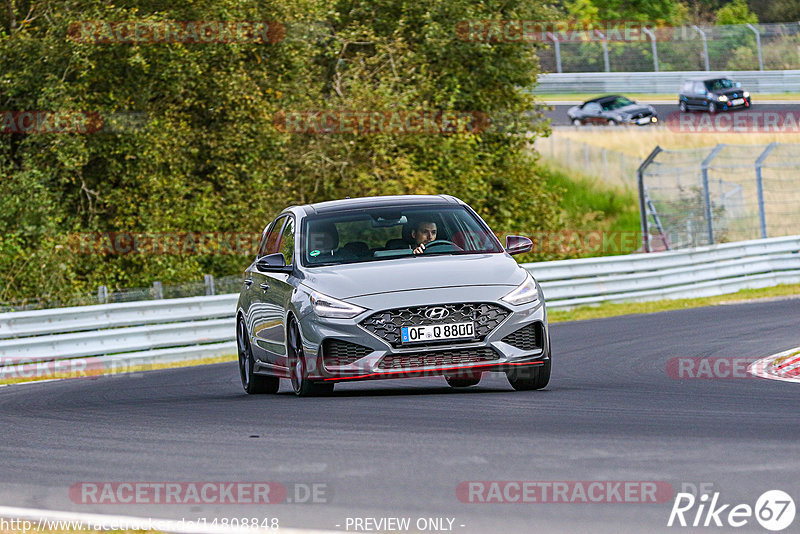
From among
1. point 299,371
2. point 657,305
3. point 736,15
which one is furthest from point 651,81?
point 299,371

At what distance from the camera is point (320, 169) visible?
32406 millimetres

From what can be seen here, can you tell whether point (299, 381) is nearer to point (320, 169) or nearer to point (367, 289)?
point (367, 289)

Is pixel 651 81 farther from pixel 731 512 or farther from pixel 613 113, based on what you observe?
pixel 731 512

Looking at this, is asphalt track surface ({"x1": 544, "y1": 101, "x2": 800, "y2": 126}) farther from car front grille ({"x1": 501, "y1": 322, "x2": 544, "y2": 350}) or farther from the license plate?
the license plate

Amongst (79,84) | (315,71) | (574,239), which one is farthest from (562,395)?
(574,239)

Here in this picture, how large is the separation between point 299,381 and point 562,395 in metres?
2.03

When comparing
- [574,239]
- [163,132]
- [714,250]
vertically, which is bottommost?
[574,239]

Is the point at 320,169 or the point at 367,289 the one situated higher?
the point at 367,289

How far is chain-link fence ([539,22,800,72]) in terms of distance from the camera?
59781 mm

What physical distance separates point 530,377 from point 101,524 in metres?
5.05

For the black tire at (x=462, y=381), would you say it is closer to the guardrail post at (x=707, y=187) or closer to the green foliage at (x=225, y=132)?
the guardrail post at (x=707, y=187)

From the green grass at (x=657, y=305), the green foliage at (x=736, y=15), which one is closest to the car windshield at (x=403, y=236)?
the green grass at (x=657, y=305)

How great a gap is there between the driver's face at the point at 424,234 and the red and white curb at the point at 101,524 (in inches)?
209

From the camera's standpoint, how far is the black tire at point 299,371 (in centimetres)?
1026
